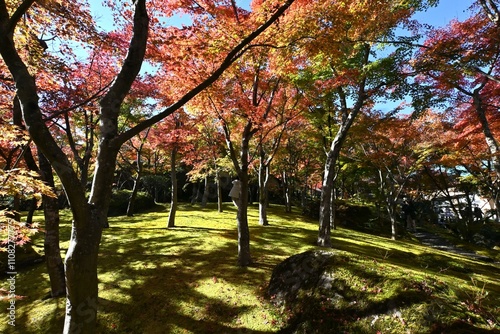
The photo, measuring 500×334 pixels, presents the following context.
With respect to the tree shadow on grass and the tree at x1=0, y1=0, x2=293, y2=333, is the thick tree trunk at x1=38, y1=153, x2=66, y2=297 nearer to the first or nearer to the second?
the tree shadow on grass

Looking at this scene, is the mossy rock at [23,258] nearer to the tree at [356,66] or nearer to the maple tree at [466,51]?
the tree at [356,66]

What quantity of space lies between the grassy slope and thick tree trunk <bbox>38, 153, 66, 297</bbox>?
652 mm

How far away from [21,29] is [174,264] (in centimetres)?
791

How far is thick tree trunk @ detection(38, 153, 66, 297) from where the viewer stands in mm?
6742

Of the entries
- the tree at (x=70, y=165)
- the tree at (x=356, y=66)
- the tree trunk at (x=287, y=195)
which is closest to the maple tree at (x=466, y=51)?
the tree at (x=356, y=66)

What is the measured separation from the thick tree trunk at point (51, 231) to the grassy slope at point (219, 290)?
2.14 ft

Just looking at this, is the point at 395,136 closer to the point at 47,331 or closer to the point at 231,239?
the point at 231,239

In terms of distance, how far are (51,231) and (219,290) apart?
469cm

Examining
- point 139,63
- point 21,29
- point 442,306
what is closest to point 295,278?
point 442,306

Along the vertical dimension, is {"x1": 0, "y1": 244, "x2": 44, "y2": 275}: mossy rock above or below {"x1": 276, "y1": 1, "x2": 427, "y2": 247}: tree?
below

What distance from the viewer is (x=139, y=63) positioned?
14.0 ft

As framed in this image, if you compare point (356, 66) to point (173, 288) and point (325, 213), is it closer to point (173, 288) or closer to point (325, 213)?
point (325, 213)

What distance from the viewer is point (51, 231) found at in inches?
268

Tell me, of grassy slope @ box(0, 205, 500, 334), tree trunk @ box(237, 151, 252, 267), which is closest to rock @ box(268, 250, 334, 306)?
grassy slope @ box(0, 205, 500, 334)
